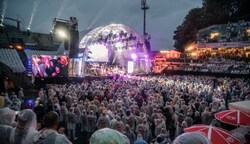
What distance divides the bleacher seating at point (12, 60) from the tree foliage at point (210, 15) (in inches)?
1346

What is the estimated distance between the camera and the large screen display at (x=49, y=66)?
2345 centimetres

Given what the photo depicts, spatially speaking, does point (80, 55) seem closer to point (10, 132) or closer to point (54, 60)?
point (54, 60)

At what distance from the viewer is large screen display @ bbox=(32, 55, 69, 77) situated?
2345 cm

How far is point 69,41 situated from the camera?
79.5ft

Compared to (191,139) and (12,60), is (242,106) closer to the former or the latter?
(191,139)

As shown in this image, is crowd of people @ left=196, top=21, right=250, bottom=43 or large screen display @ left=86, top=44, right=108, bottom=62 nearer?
large screen display @ left=86, top=44, right=108, bottom=62

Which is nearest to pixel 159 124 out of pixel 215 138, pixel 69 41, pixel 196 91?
pixel 215 138

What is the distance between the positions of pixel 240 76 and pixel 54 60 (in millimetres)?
20525

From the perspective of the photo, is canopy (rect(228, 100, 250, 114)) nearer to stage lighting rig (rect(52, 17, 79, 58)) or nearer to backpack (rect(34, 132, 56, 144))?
backpack (rect(34, 132, 56, 144))

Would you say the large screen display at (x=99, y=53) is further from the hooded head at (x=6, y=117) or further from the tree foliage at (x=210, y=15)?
the hooded head at (x=6, y=117)

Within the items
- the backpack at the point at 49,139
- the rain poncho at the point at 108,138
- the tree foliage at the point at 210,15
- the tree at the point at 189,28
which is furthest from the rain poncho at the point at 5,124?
the tree at the point at 189,28

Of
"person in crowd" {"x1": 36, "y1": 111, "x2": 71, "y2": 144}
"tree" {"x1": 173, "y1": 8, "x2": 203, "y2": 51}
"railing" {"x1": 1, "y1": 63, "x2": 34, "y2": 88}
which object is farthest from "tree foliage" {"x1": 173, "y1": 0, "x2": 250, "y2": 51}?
"person in crowd" {"x1": 36, "y1": 111, "x2": 71, "y2": 144}

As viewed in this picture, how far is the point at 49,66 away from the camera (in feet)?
78.9

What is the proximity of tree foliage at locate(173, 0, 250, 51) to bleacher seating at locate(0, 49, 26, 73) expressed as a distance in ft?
112
